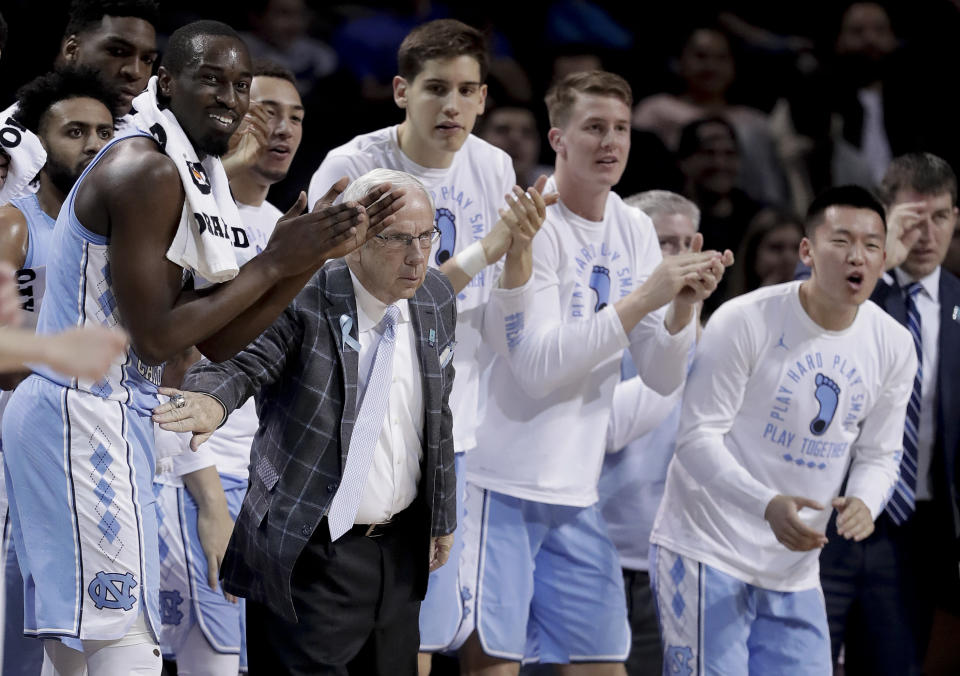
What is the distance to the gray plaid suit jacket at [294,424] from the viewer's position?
10.3 ft

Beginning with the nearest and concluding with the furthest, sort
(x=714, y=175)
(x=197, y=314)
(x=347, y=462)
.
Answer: (x=197, y=314)
(x=347, y=462)
(x=714, y=175)

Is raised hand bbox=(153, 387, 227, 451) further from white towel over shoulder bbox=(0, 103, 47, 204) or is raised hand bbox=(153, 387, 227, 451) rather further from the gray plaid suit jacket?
white towel over shoulder bbox=(0, 103, 47, 204)

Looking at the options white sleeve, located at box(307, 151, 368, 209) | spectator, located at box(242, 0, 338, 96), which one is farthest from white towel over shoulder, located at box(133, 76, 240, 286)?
spectator, located at box(242, 0, 338, 96)

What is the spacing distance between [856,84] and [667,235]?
121 inches

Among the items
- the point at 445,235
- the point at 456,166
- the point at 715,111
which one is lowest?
the point at 445,235

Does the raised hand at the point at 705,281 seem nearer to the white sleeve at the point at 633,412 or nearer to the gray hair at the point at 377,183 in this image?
the white sleeve at the point at 633,412

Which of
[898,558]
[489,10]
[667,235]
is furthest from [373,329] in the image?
[489,10]

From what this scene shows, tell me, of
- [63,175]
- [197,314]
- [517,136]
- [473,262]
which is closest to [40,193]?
[63,175]

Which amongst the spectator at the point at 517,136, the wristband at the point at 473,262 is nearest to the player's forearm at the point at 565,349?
the wristband at the point at 473,262

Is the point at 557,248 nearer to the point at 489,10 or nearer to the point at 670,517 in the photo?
the point at 670,517

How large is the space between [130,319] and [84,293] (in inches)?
6.3

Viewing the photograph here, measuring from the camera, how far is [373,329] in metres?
3.37

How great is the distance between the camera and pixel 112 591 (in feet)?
9.43

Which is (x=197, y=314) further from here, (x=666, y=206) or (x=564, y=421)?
(x=666, y=206)
